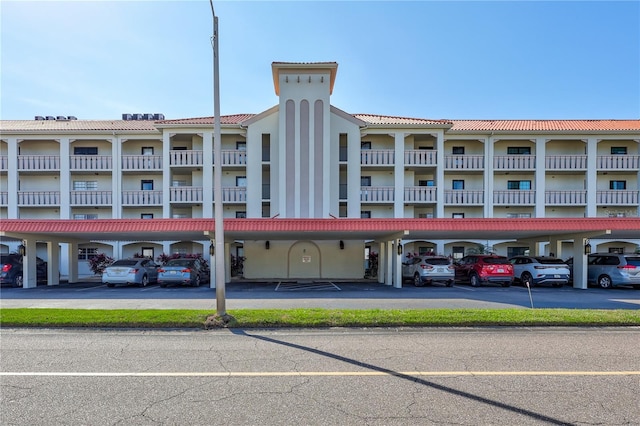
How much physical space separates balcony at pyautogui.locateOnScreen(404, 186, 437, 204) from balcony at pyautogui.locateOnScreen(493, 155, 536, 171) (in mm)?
5537

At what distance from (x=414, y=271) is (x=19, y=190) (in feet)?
96.3

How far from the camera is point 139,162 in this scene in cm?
2903

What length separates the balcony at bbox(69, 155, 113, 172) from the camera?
29.1 meters

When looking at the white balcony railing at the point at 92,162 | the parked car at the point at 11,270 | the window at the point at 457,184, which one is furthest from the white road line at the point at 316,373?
the white balcony railing at the point at 92,162

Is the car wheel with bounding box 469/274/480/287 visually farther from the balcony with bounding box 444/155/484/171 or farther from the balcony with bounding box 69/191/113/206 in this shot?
the balcony with bounding box 69/191/113/206

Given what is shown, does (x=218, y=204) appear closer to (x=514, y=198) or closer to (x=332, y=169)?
(x=332, y=169)

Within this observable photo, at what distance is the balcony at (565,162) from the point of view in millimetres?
29422

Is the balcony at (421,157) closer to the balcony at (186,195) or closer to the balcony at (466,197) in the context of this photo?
the balcony at (466,197)

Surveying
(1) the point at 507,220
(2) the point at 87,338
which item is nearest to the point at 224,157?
(1) the point at 507,220

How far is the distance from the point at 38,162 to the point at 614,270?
36.9 meters

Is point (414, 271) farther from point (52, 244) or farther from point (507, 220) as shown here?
point (52, 244)

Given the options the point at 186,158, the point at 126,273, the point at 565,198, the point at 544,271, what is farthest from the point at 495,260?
the point at 186,158

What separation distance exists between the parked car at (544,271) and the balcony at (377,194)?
1090 centimetres

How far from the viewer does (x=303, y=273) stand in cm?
2486
